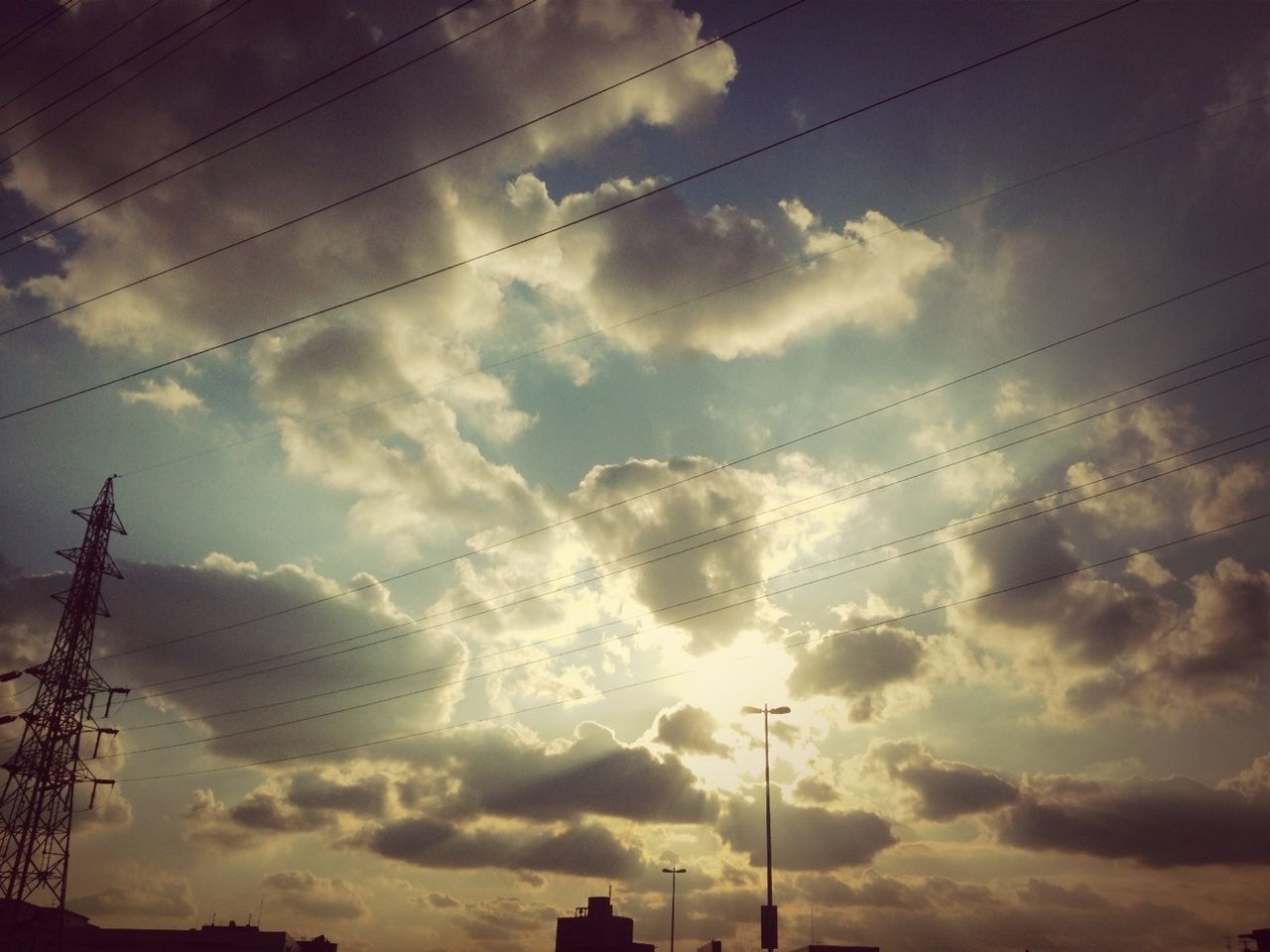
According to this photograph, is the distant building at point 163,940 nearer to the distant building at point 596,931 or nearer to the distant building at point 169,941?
the distant building at point 169,941

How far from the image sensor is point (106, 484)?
47.8 metres

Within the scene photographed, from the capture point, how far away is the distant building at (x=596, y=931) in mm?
110250

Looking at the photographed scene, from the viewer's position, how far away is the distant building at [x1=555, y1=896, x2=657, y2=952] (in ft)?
362

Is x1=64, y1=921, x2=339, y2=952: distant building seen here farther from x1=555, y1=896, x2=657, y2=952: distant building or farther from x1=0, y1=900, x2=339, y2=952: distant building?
x1=555, y1=896, x2=657, y2=952: distant building

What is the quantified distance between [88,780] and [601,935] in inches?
3411

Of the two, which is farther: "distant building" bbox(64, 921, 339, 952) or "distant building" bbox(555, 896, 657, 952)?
"distant building" bbox(555, 896, 657, 952)

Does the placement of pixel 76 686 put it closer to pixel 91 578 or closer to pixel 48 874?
pixel 91 578

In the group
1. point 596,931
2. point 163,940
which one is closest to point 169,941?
point 163,940

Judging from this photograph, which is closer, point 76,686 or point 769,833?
point 769,833

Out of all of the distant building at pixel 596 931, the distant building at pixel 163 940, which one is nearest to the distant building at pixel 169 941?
the distant building at pixel 163 940

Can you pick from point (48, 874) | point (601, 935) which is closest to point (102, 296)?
point (48, 874)

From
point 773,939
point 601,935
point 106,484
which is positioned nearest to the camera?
point 773,939

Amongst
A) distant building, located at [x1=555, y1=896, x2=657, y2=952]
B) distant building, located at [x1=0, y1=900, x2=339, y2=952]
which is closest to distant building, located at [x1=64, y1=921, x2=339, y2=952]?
distant building, located at [x1=0, y1=900, x2=339, y2=952]

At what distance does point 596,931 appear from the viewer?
111 meters
